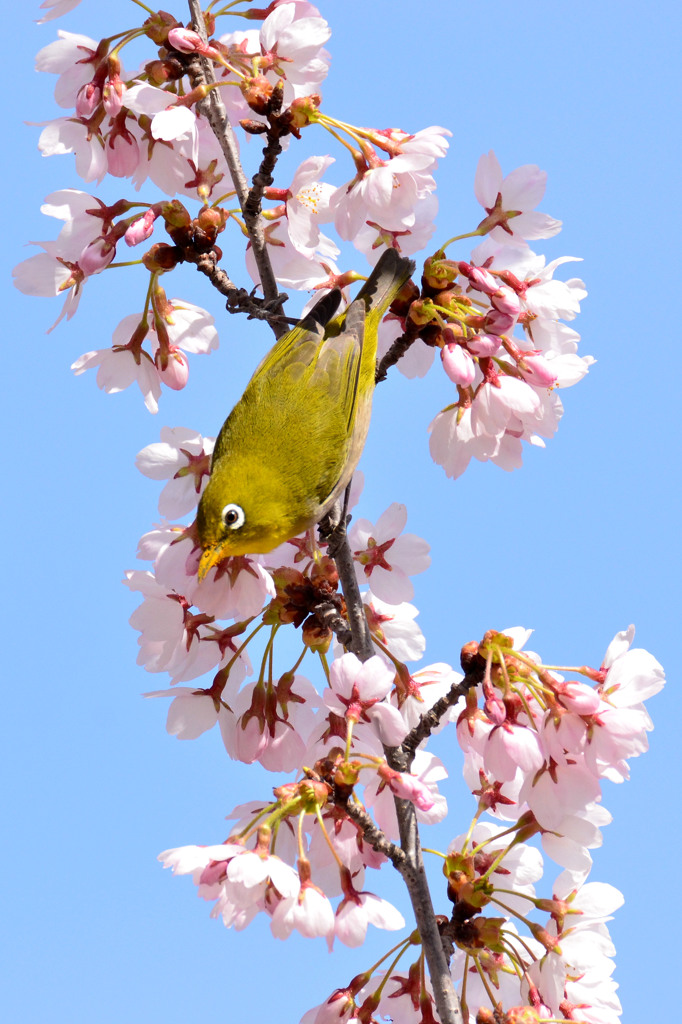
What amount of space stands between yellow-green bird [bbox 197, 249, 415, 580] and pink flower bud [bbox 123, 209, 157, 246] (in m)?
0.90

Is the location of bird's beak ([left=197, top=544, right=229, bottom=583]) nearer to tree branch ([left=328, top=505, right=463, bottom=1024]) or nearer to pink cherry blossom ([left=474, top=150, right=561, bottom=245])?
tree branch ([left=328, top=505, right=463, bottom=1024])

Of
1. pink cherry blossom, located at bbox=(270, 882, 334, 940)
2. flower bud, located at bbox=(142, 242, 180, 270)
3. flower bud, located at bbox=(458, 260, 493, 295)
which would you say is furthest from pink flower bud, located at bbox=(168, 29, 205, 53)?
pink cherry blossom, located at bbox=(270, 882, 334, 940)

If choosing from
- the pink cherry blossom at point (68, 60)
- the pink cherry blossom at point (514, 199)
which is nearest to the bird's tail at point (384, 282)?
the pink cherry blossom at point (514, 199)

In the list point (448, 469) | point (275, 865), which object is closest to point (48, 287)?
point (448, 469)

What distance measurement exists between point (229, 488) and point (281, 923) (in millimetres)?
1869

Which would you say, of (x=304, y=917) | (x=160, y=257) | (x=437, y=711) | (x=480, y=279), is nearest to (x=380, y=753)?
(x=437, y=711)

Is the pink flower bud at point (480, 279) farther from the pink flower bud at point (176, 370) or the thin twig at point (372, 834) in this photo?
the thin twig at point (372, 834)

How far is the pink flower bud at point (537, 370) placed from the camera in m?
4.02

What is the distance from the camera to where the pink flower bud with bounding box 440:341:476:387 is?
380 centimetres

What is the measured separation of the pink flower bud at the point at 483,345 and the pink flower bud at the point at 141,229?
4.88 ft

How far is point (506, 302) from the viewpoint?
384 cm

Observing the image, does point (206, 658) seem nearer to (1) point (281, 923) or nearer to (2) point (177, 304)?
(1) point (281, 923)

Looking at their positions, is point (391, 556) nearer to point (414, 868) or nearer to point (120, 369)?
point (414, 868)

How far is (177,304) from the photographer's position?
4492 mm
